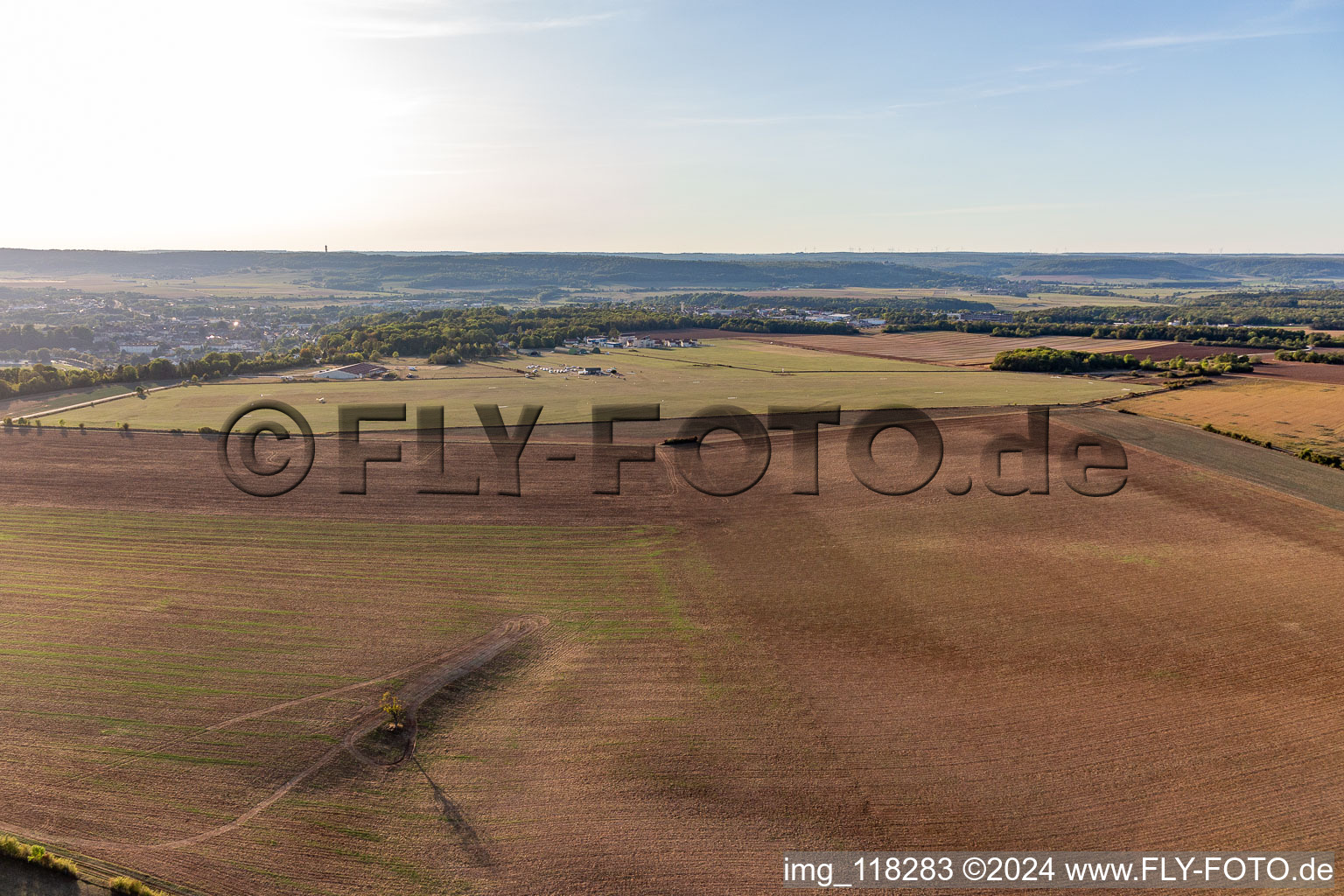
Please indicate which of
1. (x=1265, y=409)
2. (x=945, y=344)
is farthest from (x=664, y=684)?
(x=945, y=344)

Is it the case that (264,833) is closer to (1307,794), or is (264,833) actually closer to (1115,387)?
(1307,794)

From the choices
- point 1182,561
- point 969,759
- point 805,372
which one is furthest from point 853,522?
point 805,372

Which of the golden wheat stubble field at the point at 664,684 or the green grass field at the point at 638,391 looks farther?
the green grass field at the point at 638,391

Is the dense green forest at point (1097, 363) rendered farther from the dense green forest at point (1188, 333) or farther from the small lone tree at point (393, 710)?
the small lone tree at point (393, 710)

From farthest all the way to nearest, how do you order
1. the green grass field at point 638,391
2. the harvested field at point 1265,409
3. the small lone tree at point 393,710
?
the green grass field at point 638,391 < the harvested field at point 1265,409 < the small lone tree at point 393,710

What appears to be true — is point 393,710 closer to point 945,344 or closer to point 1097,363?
point 1097,363

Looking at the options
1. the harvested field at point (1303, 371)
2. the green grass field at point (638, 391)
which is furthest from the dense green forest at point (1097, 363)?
the green grass field at point (638, 391)
